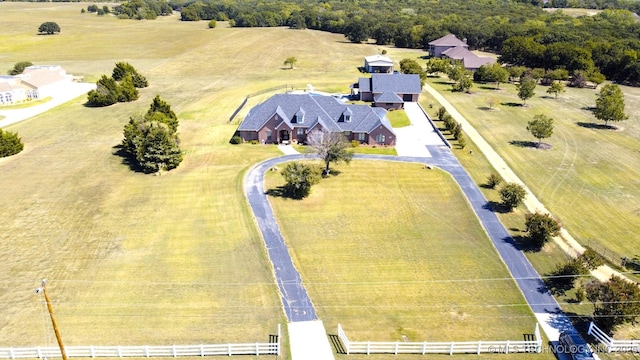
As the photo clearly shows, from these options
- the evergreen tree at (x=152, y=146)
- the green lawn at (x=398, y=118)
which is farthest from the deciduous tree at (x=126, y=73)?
the green lawn at (x=398, y=118)

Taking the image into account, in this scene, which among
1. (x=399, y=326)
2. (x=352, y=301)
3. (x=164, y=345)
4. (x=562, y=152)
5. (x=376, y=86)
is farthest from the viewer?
(x=376, y=86)

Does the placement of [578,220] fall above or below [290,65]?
below

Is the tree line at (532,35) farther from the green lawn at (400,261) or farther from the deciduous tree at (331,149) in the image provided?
the deciduous tree at (331,149)

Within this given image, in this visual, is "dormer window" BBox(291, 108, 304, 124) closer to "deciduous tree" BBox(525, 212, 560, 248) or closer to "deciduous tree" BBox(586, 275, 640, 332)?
"deciduous tree" BBox(525, 212, 560, 248)

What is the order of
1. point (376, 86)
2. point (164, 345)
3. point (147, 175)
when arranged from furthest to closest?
point (376, 86)
point (147, 175)
point (164, 345)

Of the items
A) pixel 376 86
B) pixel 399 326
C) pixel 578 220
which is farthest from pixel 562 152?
pixel 399 326

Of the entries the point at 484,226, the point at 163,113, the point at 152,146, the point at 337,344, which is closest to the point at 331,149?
the point at 484,226

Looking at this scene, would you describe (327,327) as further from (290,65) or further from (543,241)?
(290,65)
